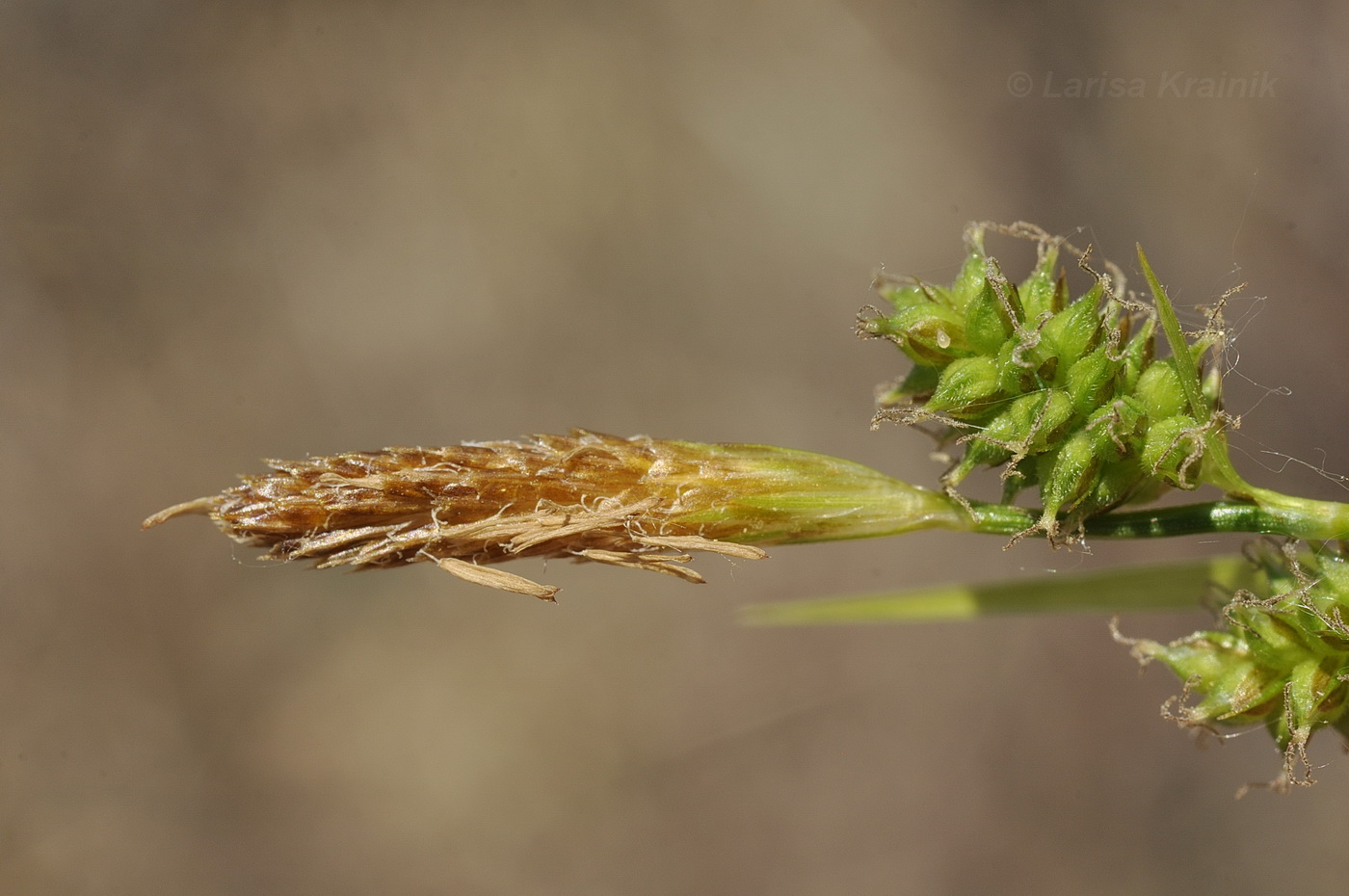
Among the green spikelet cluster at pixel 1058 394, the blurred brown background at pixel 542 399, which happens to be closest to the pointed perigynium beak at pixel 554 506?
the green spikelet cluster at pixel 1058 394

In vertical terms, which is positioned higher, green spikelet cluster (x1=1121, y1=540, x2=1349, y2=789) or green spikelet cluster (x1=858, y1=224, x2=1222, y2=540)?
green spikelet cluster (x1=858, y1=224, x2=1222, y2=540)

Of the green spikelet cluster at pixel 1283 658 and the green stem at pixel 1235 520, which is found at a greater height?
the green stem at pixel 1235 520

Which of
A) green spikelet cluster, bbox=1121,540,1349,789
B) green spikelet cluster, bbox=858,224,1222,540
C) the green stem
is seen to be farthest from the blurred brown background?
green spikelet cluster, bbox=858,224,1222,540

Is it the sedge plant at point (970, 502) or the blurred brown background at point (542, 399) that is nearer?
the sedge plant at point (970, 502)

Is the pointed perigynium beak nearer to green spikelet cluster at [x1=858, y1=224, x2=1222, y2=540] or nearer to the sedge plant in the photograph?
the sedge plant

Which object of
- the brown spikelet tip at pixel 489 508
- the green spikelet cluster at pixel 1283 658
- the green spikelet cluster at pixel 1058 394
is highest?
the green spikelet cluster at pixel 1058 394

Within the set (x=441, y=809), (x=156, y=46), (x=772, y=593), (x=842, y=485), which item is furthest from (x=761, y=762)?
(x=156, y=46)

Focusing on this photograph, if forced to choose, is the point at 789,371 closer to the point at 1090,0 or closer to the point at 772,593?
the point at 772,593

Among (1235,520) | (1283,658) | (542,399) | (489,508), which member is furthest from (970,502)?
(542,399)

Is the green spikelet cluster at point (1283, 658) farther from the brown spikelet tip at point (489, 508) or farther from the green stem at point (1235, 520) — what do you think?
the brown spikelet tip at point (489, 508)

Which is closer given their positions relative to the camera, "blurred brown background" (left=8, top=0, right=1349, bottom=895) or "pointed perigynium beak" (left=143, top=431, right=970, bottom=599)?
"pointed perigynium beak" (left=143, top=431, right=970, bottom=599)
